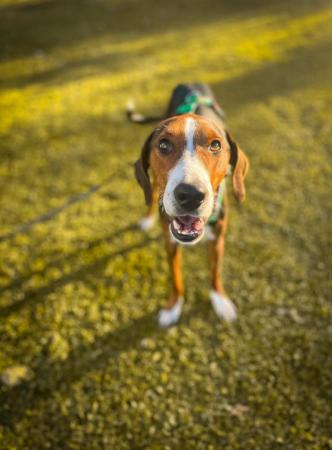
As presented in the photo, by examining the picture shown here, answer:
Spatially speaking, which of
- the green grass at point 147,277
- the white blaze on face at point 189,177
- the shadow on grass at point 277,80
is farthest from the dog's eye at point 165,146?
the shadow on grass at point 277,80

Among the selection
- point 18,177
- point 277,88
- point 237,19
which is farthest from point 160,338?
point 237,19

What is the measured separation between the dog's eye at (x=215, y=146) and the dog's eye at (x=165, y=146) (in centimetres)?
28

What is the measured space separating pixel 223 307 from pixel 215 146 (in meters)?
1.85

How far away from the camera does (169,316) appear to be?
3.77 m

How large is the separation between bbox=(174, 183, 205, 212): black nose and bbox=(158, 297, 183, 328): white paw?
5.56 feet

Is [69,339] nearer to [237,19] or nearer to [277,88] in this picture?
[277,88]

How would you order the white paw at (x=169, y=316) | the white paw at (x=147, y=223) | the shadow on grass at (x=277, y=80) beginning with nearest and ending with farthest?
the white paw at (x=169, y=316), the white paw at (x=147, y=223), the shadow on grass at (x=277, y=80)

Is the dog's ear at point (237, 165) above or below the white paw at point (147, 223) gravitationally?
below

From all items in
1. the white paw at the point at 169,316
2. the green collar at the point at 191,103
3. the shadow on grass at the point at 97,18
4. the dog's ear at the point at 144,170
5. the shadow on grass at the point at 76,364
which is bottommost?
the shadow on grass at the point at 76,364

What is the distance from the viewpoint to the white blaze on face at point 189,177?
7.51ft

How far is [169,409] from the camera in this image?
3.22m

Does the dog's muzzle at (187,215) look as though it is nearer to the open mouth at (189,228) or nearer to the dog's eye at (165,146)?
the open mouth at (189,228)

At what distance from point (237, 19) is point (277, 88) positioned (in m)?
3.62

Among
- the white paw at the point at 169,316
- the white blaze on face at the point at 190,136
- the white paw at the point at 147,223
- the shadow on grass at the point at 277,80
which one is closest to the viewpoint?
the white blaze on face at the point at 190,136
